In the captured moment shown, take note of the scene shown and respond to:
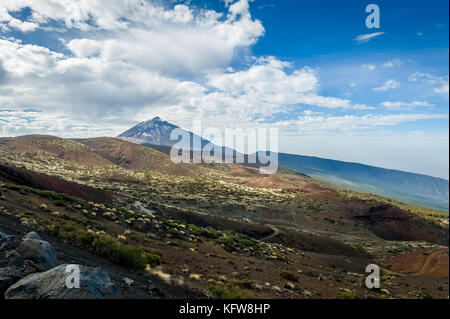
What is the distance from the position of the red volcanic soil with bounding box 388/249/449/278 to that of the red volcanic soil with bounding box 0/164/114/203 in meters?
38.7

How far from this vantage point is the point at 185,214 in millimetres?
36000

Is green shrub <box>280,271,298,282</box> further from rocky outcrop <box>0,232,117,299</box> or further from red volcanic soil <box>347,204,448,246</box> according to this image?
red volcanic soil <box>347,204,448,246</box>

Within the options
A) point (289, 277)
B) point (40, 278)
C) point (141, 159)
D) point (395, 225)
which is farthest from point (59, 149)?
point (395, 225)

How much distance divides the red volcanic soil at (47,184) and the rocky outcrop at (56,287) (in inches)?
1059

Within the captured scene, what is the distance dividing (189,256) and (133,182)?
223 feet

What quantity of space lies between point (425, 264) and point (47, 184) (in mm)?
46241

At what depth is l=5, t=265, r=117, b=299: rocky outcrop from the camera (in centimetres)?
570

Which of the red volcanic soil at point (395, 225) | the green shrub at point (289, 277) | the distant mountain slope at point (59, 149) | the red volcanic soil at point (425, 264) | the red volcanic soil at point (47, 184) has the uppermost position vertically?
the distant mountain slope at point (59, 149)

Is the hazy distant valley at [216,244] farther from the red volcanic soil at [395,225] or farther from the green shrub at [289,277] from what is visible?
the red volcanic soil at [395,225]

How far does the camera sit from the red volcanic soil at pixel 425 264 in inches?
843

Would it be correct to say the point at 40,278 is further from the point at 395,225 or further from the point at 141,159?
the point at 141,159

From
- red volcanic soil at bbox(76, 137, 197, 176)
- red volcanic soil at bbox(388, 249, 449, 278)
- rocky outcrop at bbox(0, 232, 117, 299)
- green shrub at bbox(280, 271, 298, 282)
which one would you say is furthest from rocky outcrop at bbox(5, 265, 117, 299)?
red volcanic soil at bbox(76, 137, 197, 176)

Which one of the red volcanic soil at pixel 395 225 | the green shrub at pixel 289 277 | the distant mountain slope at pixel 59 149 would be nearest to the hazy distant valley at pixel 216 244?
the green shrub at pixel 289 277
